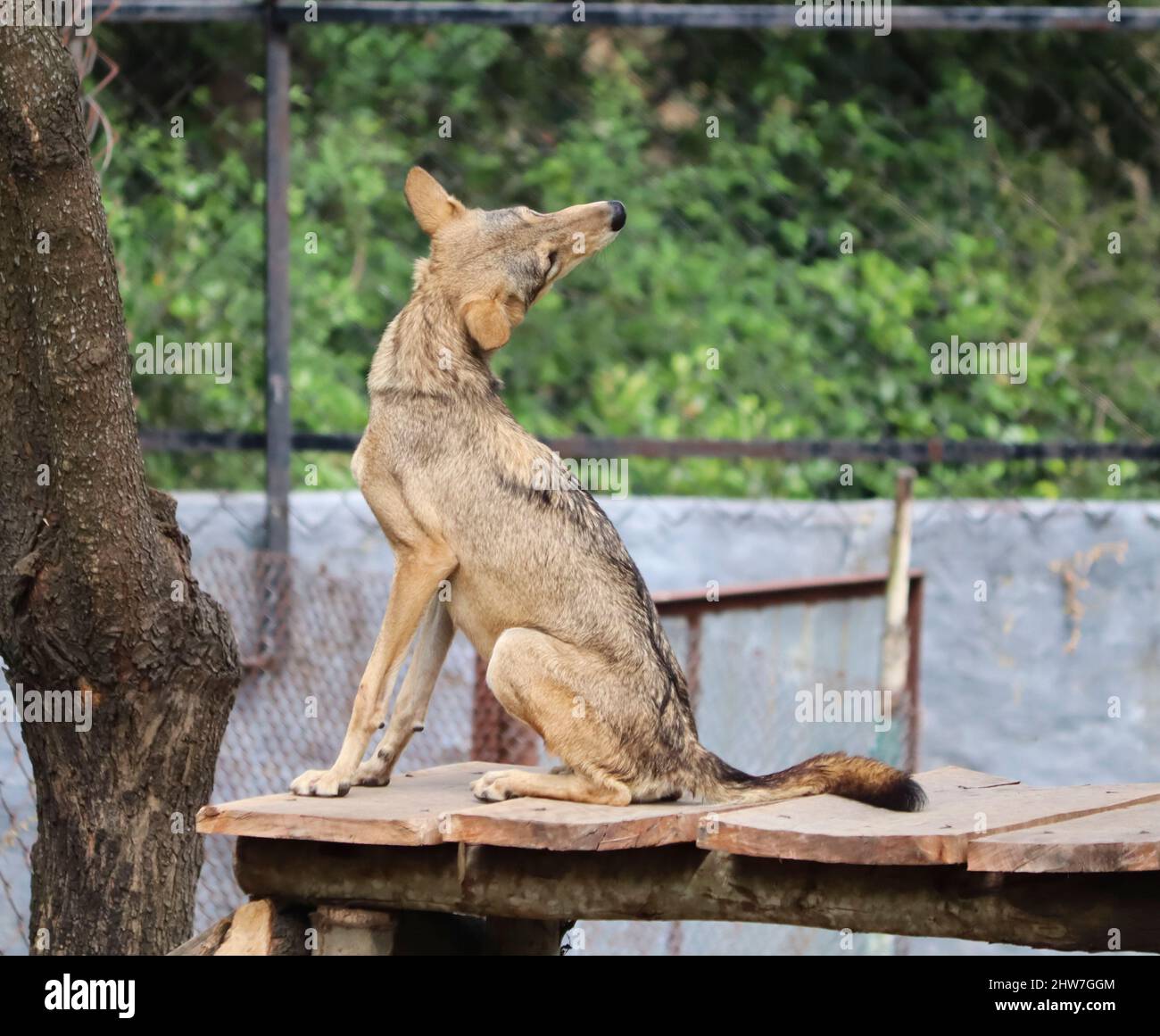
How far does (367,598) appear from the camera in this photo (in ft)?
22.9

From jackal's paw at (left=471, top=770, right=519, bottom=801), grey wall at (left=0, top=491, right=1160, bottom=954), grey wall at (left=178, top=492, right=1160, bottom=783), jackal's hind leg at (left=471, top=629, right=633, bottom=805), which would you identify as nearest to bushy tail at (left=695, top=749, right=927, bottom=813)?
jackal's hind leg at (left=471, top=629, right=633, bottom=805)

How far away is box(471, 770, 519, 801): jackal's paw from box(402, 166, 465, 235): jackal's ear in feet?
4.99

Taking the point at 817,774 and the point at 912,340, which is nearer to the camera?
the point at 817,774

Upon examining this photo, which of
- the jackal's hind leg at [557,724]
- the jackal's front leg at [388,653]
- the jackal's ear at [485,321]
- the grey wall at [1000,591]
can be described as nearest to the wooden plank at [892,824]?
the jackal's hind leg at [557,724]

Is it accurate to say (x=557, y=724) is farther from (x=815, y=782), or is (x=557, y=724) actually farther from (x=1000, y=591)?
(x=1000, y=591)

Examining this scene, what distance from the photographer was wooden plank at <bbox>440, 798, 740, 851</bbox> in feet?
12.1

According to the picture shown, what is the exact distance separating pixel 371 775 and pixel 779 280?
571cm

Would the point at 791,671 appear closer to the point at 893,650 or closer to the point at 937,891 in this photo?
the point at 893,650

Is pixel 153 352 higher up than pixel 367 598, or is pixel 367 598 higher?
pixel 153 352

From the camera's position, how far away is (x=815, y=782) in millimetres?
4230

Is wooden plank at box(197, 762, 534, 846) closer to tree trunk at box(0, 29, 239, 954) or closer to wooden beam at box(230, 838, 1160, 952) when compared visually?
wooden beam at box(230, 838, 1160, 952)

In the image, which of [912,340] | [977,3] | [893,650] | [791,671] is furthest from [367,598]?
[977,3]

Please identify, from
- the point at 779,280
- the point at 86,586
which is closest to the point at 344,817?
the point at 86,586

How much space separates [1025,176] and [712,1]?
233cm
